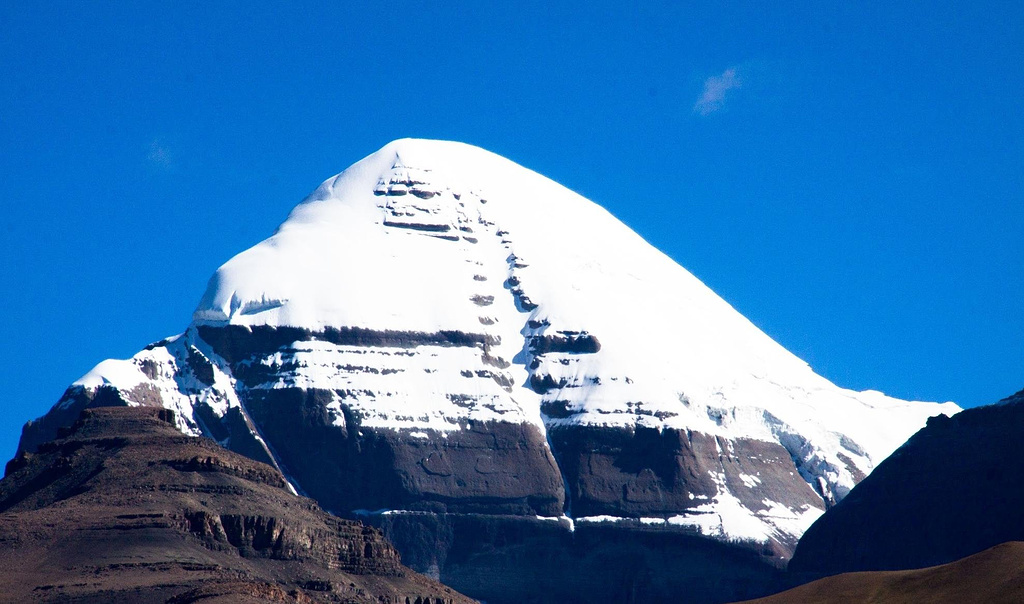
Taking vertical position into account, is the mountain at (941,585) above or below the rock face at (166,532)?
below

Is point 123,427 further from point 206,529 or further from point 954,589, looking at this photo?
point 954,589

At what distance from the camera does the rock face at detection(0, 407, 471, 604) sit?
5723 inches

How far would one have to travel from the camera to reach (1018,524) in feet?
644

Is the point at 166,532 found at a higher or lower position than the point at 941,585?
higher

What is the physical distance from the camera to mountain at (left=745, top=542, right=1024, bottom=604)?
9206 cm

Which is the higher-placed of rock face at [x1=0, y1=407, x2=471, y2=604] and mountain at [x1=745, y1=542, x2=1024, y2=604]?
rock face at [x1=0, y1=407, x2=471, y2=604]

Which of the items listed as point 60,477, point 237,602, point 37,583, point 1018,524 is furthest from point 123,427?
point 1018,524

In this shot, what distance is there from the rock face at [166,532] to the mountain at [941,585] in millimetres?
48055

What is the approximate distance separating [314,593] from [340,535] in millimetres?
15963

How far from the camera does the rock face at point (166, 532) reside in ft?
477

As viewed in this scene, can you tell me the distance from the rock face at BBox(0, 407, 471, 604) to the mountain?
48055 millimetres

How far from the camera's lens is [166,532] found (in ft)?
510

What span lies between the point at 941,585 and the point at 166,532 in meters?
75.3

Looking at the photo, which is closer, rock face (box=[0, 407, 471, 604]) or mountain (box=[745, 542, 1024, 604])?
mountain (box=[745, 542, 1024, 604])
